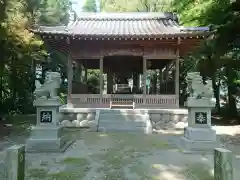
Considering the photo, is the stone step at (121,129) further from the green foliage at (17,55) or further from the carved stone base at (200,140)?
the green foliage at (17,55)

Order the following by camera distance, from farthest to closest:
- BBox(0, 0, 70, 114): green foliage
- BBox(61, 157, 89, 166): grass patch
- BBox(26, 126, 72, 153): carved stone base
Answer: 1. BBox(0, 0, 70, 114): green foliage
2. BBox(26, 126, 72, 153): carved stone base
3. BBox(61, 157, 89, 166): grass patch

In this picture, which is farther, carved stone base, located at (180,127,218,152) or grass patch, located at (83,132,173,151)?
grass patch, located at (83,132,173,151)

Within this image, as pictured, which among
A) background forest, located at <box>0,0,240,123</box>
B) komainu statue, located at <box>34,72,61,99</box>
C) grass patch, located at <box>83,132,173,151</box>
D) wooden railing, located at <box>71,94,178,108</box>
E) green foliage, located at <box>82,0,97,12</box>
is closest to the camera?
komainu statue, located at <box>34,72,61,99</box>

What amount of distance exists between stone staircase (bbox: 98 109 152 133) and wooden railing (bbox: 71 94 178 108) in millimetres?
868

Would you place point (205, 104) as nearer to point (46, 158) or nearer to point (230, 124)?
point (46, 158)

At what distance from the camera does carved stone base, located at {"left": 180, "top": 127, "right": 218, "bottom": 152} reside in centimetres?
675

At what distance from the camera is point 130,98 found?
11.8 meters

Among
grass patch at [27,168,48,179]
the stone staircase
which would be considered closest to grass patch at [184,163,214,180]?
grass patch at [27,168,48,179]

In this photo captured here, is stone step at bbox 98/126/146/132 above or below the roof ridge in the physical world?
below

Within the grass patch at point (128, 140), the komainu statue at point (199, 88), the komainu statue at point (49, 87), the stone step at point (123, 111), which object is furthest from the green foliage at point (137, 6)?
the komainu statue at point (49, 87)

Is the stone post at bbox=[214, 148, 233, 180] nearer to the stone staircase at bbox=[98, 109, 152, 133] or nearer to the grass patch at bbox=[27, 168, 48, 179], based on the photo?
the grass patch at bbox=[27, 168, 48, 179]

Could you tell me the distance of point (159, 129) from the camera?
10.6m

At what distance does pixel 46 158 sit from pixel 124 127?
4.34 meters

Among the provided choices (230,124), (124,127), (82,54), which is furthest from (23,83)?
(230,124)
